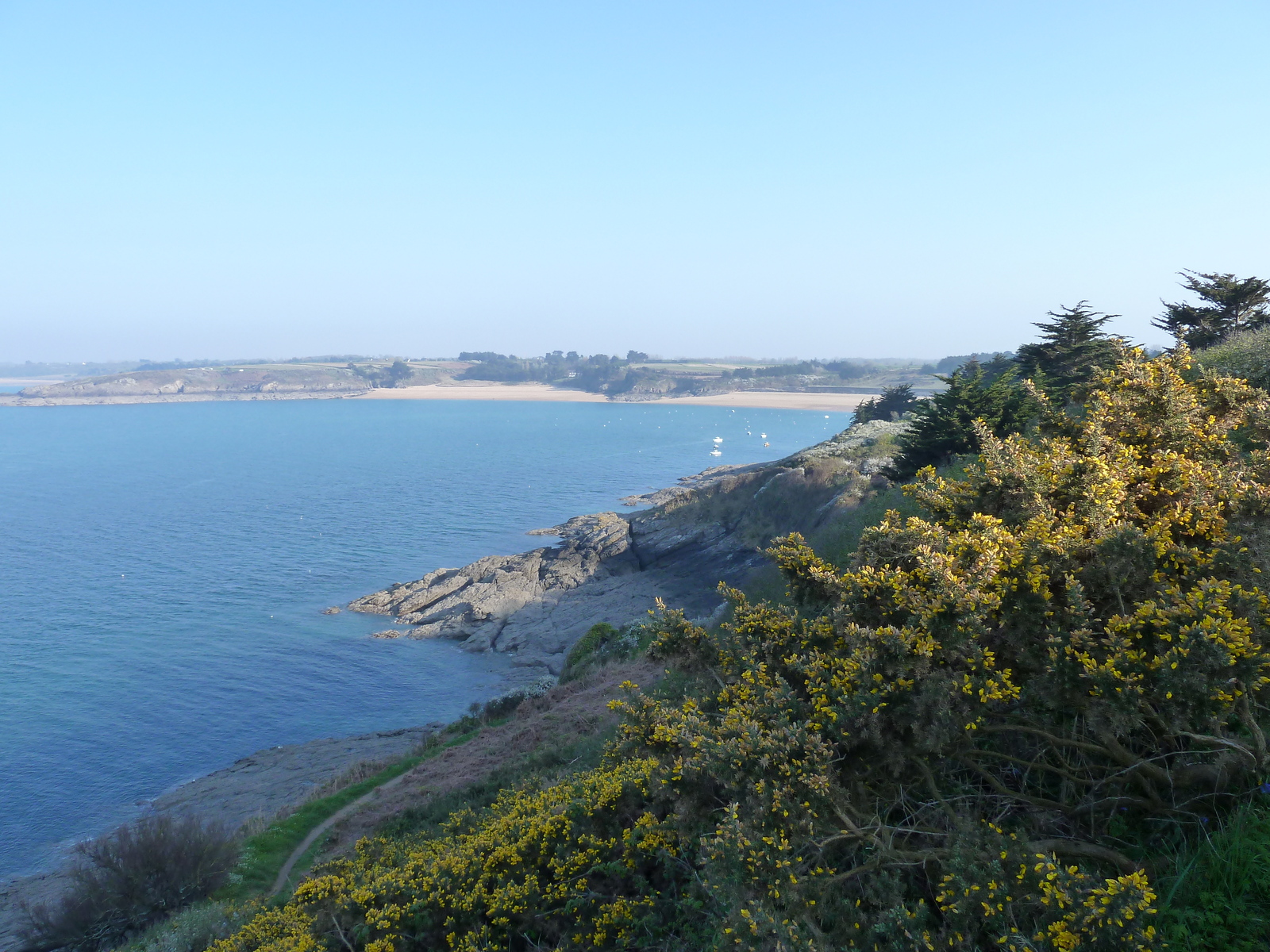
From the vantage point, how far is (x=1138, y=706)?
5.66 m

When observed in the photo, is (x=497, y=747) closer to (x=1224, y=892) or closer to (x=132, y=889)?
(x=132, y=889)

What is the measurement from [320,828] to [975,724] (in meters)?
20.5

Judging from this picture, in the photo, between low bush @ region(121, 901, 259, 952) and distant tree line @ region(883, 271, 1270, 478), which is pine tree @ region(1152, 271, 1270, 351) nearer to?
distant tree line @ region(883, 271, 1270, 478)

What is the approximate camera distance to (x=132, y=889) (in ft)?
54.9

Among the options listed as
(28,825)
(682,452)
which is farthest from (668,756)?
(682,452)

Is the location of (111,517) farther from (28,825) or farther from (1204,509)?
(1204,509)

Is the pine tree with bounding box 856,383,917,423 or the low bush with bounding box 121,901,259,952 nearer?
the low bush with bounding box 121,901,259,952

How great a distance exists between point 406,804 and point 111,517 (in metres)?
71.9

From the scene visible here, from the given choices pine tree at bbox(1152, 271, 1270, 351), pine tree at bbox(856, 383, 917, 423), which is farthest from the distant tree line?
pine tree at bbox(856, 383, 917, 423)

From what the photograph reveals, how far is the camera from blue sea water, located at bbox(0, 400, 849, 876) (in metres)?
33.4

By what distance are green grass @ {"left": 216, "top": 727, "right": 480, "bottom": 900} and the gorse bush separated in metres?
11.1

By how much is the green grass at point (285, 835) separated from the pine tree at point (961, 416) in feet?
63.1

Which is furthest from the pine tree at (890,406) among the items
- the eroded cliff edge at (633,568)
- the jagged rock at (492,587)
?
the jagged rock at (492,587)

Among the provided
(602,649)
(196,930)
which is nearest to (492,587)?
(602,649)
